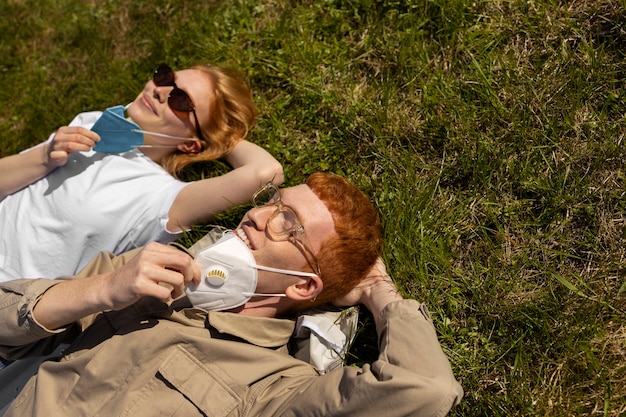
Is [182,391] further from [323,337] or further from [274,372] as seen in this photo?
[323,337]

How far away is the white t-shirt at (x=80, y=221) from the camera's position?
4.47 metres

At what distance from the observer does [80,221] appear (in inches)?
175

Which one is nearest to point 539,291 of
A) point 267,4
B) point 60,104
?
point 267,4

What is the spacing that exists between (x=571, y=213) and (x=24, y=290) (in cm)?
335

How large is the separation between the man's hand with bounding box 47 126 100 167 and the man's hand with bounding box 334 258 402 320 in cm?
218

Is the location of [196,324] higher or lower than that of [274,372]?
higher

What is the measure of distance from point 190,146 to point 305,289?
1778 millimetres

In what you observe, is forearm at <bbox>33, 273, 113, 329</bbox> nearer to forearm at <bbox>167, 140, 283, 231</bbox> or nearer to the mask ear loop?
the mask ear loop

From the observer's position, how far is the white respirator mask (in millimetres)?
3516

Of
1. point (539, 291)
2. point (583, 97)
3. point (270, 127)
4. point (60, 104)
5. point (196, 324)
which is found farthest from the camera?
point (60, 104)

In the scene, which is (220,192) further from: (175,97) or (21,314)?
(21,314)

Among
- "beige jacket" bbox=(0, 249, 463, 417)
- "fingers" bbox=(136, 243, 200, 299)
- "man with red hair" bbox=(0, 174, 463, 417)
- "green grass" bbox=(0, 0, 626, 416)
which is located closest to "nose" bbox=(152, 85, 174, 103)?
"green grass" bbox=(0, 0, 626, 416)

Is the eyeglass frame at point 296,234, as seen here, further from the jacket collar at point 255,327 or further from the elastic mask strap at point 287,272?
the jacket collar at point 255,327

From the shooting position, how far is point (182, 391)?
131 inches
